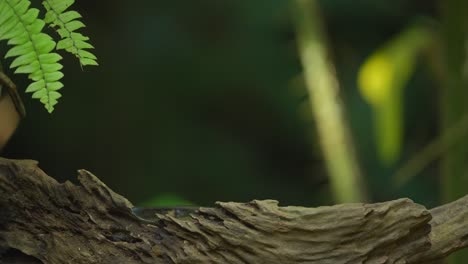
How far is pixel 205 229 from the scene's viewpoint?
801 mm

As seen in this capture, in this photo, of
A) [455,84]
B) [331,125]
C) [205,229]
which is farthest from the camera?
[331,125]

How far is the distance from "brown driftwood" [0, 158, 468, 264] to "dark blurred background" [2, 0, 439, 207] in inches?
58.8

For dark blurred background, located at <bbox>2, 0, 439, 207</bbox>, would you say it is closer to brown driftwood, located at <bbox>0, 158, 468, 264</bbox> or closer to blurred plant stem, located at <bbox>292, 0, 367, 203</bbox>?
blurred plant stem, located at <bbox>292, 0, 367, 203</bbox>

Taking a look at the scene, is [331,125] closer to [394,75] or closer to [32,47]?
[394,75]

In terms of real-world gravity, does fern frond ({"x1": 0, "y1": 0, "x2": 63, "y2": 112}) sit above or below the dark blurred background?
below

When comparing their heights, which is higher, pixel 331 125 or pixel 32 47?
pixel 331 125

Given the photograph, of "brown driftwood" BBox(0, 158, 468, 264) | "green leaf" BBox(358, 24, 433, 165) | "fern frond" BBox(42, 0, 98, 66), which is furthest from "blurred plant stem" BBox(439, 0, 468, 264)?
"fern frond" BBox(42, 0, 98, 66)

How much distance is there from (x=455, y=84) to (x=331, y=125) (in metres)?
0.26

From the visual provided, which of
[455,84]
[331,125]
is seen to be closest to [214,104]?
[331,125]

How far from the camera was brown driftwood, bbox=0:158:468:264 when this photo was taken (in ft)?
2.57

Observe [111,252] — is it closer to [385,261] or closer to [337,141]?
[385,261]

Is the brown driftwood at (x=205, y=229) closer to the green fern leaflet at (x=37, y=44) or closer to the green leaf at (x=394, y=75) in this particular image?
the green fern leaflet at (x=37, y=44)

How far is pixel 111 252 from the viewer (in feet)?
2.70

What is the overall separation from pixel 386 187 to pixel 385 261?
1.85 m
